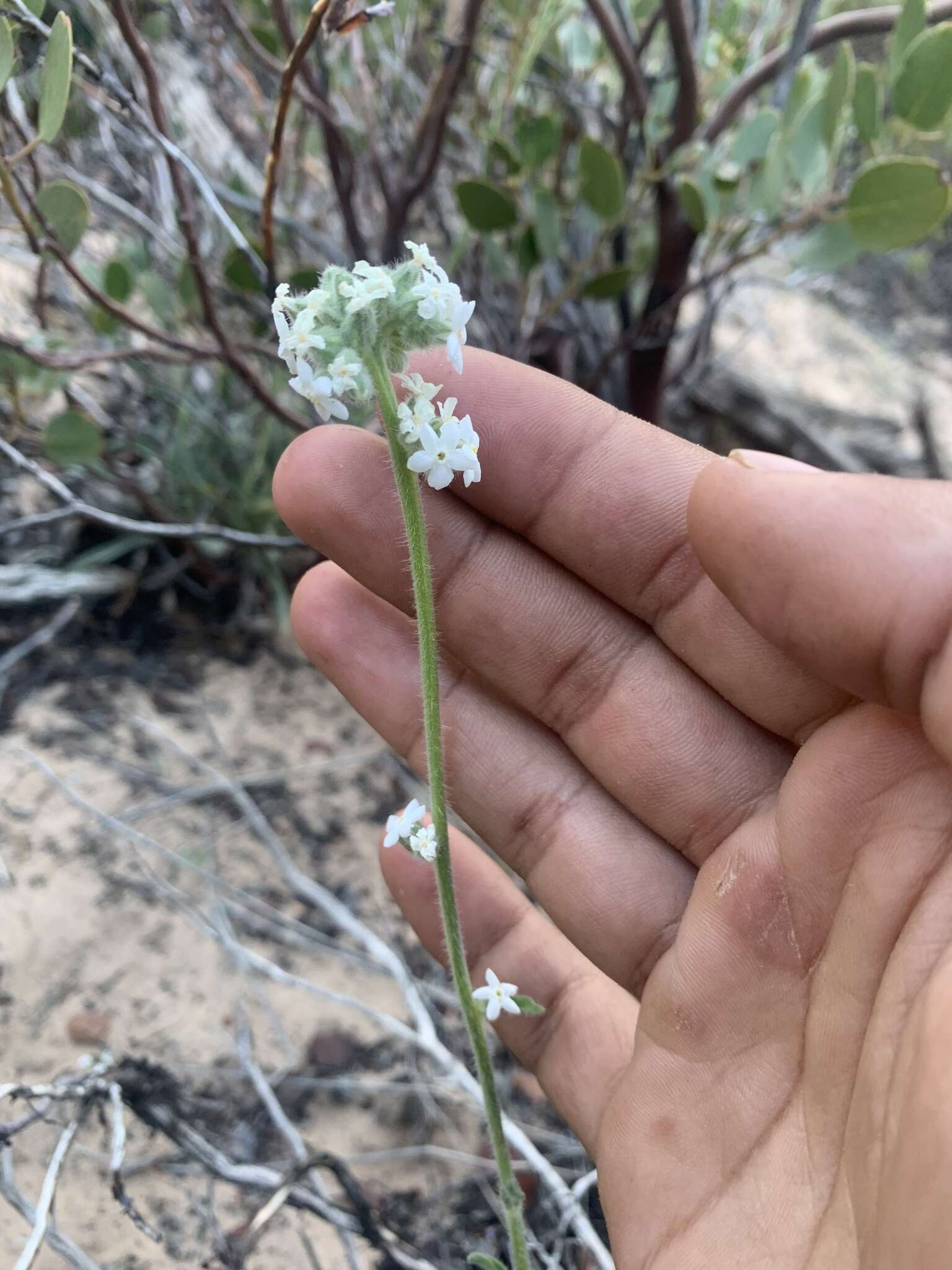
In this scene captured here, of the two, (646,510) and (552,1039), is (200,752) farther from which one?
(646,510)

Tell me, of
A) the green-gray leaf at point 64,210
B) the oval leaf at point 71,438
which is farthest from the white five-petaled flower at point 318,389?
the oval leaf at point 71,438

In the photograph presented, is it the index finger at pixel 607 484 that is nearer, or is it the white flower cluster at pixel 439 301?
the white flower cluster at pixel 439 301

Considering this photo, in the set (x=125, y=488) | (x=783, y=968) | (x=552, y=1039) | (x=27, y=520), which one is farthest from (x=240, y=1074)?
(x=125, y=488)

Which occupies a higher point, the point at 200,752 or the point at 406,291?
the point at 406,291

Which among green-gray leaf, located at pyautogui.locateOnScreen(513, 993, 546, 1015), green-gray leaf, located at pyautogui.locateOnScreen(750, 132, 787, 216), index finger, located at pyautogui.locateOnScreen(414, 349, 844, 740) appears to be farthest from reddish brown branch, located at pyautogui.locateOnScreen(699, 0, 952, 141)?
green-gray leaf, located at pyautogui.locateOnScreen(513, 993, 546, 1015)

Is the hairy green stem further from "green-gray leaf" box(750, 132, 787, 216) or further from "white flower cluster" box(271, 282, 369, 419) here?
→ "green-gray leaf" box(750, 132, 787, 216)

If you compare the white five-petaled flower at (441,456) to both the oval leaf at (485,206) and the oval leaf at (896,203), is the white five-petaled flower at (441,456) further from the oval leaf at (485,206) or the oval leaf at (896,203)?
the oval leaf at (896,203)
